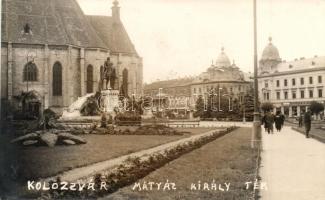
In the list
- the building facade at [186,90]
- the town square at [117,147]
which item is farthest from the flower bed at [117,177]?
the building facade at [186,90]

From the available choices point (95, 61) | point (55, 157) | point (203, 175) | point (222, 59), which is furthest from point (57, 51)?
point (203, 175)

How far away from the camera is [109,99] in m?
24.5

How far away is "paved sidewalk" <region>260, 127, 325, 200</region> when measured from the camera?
7852mm

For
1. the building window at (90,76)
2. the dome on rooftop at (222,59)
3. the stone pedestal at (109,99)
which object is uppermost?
the building window at (90,76)

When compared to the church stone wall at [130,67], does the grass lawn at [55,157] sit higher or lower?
lower

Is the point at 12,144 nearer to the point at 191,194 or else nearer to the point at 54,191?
the point at 54,191

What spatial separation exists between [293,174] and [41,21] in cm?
1250

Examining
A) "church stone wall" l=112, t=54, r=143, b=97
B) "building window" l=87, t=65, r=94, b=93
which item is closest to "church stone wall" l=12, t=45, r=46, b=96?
"building window" l=87, t=65, r=94, b=93

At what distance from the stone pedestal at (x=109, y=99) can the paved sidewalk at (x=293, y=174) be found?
11873mm

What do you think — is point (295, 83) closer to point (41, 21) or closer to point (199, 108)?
point (41, 21)

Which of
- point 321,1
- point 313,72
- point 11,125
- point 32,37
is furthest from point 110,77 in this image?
point 321,1

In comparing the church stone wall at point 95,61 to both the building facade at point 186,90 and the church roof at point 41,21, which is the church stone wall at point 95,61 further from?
the building facade at point 186,90

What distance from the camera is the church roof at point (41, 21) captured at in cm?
1445

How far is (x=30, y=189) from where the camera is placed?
7.76 metres
